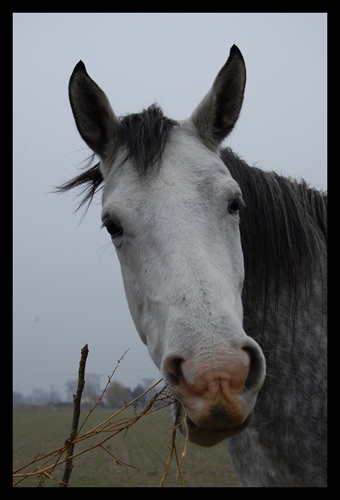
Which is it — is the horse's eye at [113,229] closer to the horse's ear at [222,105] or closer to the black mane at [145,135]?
the black mane at [145,135]

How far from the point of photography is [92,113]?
12.8ft

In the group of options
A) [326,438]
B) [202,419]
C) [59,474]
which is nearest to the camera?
[202,419]

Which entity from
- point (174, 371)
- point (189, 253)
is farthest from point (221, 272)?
point (174, 371)

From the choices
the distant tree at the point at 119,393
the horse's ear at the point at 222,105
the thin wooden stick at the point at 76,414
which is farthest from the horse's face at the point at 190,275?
the distant tree at the point at 119,393

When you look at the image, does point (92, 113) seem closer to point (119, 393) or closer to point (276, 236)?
point (276, 236)

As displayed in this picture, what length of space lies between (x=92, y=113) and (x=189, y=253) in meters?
1.90

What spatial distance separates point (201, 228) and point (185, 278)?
455mm

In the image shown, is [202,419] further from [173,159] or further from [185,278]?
[173,159]

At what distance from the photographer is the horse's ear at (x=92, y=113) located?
3.71 m

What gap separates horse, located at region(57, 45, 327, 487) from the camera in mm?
2365

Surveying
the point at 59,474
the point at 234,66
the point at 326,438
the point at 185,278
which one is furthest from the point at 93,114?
the point at 59,474

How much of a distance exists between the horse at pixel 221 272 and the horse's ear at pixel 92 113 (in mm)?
10

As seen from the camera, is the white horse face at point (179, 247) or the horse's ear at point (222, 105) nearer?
the white horse face at point (179, 247)
